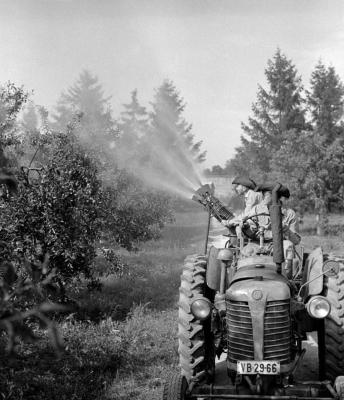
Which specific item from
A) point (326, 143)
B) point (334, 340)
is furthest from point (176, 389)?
point (326, 143)

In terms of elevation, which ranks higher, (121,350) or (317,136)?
(317,136)

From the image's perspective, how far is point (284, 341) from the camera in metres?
5.07

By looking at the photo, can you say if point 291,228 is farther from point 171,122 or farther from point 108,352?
point 171,122

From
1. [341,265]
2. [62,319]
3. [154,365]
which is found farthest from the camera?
[62,319]

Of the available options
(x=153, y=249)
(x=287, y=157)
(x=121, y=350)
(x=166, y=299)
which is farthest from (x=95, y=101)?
(x=121, y=350)

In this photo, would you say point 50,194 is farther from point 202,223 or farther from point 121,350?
point 202,223

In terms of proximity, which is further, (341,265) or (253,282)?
(341,265)

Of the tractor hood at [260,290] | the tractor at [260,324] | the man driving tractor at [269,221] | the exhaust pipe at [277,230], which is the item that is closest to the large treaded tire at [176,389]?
the tractor at [260,324]

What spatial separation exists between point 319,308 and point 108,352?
3370 millimetres

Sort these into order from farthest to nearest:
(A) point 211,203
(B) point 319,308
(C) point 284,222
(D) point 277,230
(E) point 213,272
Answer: (A) point 211,203 → (C) point 284,222 → (E) point 213,272 → (B) point 319,308 → (D) point 277,230

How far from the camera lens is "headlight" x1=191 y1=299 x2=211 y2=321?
5512 millimetres

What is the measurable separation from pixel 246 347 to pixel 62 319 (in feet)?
16.2

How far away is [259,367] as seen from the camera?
4.89 meters

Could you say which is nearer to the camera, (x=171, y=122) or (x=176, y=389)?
(x=176, y=389)
